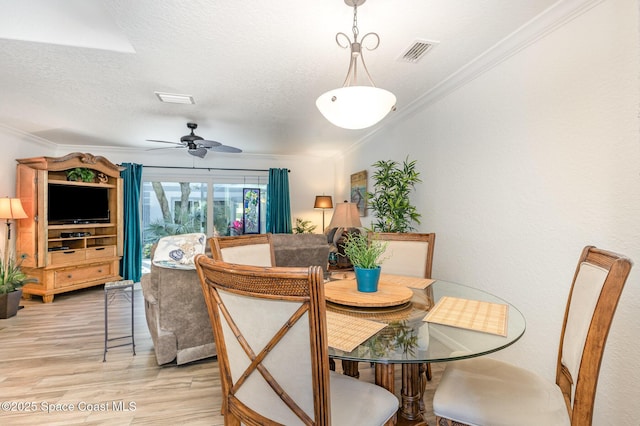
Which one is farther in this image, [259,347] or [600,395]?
[600,395]

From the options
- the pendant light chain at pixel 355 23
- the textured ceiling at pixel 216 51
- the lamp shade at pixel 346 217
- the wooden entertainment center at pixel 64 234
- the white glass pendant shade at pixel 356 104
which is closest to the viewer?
the white glass pendant shade at pixel 356 104

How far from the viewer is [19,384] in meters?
2.09

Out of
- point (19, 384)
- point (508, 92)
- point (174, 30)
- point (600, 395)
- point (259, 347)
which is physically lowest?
point (19, 384)

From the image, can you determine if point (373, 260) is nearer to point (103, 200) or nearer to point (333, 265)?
point (333, 265)

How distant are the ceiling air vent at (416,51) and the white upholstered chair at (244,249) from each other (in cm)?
168

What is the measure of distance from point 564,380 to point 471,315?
388 millimetres

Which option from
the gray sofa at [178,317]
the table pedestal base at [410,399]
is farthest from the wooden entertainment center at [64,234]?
the table pedestal base at [410,399]

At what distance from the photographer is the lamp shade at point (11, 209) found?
3.75 m

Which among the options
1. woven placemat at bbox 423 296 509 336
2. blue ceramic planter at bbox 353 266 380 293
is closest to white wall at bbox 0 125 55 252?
blue ceramic planter at bbox 353 266 380 293

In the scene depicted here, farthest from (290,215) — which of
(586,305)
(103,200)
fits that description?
(586,305)

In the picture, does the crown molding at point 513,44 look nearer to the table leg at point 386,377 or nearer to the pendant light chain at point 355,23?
the pendant light chain at point 355,23

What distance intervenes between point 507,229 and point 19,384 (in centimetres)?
353

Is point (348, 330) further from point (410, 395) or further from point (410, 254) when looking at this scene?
point (410, 254)

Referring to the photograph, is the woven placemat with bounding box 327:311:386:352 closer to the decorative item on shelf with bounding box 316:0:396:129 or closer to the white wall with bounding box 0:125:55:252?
the decorative item on shelf with bounding box 316:0:396:129
